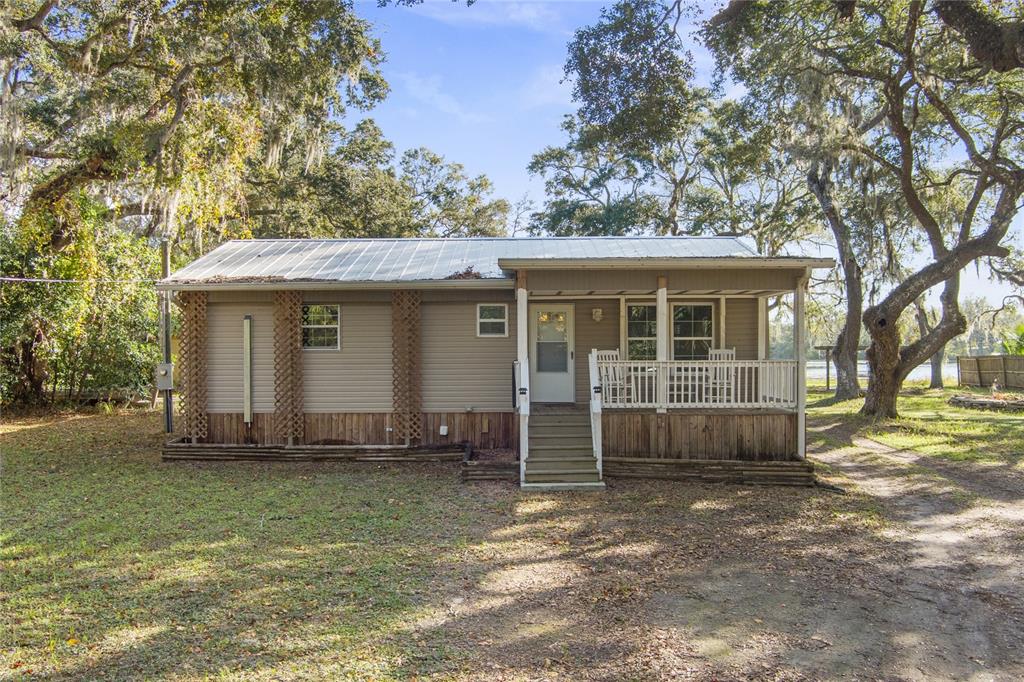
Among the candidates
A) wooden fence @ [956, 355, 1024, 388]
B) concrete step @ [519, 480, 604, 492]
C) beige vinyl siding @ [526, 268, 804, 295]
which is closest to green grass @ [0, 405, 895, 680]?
concrete step @ [519, 480, 604, 492]

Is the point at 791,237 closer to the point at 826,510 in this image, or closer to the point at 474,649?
the point at 826,510

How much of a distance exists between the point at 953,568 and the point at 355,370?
887 cm

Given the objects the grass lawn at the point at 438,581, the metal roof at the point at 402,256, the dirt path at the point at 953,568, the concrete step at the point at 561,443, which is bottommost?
the dirt path at the point at 953,568

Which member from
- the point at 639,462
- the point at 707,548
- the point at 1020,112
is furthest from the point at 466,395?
the point at 1020,112

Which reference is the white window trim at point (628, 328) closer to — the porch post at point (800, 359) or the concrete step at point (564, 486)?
the porch post at point (800, 359)

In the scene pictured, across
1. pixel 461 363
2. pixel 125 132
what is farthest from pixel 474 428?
pixel 125 132

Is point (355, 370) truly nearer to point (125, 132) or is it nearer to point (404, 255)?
point (404, 255)

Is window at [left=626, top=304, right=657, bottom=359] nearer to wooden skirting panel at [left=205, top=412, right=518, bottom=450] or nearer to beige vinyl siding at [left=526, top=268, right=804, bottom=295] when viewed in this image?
beige vinyl siding at [left=526, top=268, right=804, bottom=295]

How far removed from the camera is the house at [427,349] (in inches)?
390

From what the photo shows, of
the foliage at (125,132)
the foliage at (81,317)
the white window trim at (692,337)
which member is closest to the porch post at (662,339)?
the white window trim at (692,337)

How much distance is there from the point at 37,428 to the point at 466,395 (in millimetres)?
10843

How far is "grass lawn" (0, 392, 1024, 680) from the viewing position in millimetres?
3752

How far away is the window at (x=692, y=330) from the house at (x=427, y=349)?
3 centimetres

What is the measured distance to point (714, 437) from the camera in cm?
894
